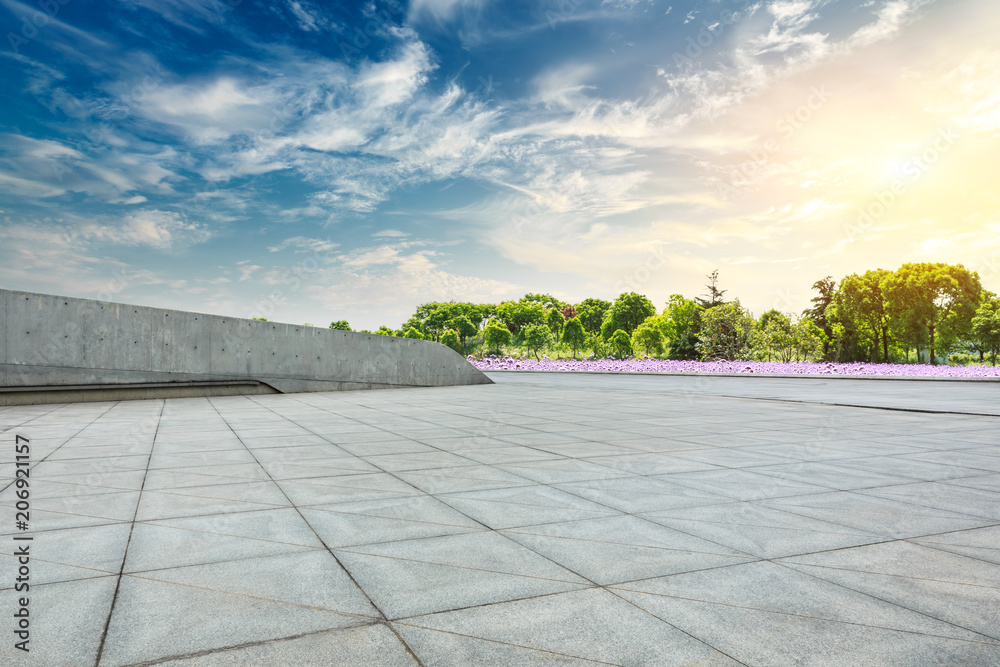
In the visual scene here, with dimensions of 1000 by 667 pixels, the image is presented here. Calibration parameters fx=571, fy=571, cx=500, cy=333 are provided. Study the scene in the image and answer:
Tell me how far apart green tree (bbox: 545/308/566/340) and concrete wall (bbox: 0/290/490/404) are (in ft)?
212

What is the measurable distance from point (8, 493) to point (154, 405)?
26.6ft

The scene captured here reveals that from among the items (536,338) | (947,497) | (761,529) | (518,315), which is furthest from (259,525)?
(518,315)

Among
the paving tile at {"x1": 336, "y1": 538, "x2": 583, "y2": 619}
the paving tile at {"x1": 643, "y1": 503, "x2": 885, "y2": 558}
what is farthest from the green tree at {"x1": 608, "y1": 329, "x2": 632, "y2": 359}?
the paving tile at {"x1": 336, "y1": 538, "x2": 583, "y2": 619}

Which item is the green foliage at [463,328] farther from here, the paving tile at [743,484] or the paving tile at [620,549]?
the paving tile at [620,549]

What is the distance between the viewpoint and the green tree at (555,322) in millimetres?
82312

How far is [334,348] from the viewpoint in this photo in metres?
16.5

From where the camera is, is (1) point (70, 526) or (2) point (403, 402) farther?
(2) point (403, 402)

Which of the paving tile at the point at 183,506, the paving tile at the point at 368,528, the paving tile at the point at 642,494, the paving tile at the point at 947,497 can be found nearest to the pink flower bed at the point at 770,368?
the paving tile at the point at 947,497

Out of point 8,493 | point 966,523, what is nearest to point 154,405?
point 8,493

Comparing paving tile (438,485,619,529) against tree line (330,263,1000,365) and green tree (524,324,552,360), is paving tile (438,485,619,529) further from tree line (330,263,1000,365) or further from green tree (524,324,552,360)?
green tree (524,324,552,360)

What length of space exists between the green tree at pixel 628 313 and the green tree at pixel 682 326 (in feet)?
34.9

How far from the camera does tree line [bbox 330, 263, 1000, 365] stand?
127 feet

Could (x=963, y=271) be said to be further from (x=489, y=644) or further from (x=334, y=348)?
(x=489, y=644)

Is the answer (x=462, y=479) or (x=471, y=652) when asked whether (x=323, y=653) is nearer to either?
(x=471, y=652)
